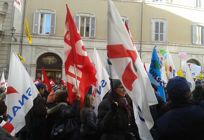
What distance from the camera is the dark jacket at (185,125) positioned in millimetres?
2732

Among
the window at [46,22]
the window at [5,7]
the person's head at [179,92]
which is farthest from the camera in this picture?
the window at [46,22]

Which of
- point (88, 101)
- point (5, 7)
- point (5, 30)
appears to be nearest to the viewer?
point (88, 101)

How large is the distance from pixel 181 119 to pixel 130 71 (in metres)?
1.18

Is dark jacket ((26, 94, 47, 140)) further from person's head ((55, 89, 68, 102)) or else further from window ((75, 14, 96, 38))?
window ((75, 14, 96, 38))

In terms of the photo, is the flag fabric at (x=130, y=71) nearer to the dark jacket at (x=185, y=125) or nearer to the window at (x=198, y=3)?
the dark jacket at (x=185, y=125)

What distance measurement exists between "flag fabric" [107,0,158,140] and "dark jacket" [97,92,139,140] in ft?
1.01

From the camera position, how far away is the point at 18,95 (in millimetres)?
4996

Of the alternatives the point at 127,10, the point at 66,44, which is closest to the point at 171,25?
the point at 127,10

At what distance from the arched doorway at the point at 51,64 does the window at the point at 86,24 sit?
9.55ft

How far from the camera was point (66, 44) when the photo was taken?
5438mm

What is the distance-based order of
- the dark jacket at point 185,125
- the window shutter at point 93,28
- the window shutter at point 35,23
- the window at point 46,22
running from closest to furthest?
the dark jacket at point 185,125
the window shutter at point 35,23
the window at point 46,22
the window shutter at point 93,28

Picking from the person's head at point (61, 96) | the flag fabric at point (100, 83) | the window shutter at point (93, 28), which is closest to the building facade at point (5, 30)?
the window shutter at point (93, 28)

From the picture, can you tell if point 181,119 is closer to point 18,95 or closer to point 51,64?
point 18,95

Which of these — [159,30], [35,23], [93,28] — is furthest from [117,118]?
[159,30]
